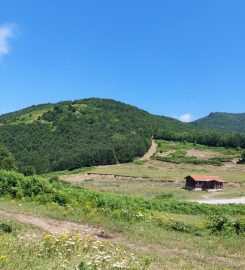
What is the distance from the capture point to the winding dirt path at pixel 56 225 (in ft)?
54.9

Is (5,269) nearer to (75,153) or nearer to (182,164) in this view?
(182,164)

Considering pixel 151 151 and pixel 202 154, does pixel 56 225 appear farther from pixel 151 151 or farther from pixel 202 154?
pixel 151 151

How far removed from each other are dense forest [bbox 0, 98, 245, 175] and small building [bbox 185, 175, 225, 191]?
46755 mm

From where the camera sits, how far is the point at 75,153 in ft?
436

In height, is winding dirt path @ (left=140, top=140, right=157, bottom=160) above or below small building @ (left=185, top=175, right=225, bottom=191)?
above

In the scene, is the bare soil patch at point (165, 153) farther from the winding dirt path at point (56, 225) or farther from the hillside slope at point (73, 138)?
the winding dirt path at point (56, 225)

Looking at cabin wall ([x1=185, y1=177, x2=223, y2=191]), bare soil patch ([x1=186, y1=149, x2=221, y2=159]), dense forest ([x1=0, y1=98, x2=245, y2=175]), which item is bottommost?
cabin wall ([x1=185, y1=177, x2=223, y2=191])

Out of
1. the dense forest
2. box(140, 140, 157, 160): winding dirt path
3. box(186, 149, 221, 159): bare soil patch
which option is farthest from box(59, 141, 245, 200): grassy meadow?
the dense forest

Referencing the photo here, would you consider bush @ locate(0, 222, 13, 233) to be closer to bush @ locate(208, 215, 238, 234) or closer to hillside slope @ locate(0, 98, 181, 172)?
bush @ locate(208, 215, 238, 234)

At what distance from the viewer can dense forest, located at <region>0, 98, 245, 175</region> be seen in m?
131

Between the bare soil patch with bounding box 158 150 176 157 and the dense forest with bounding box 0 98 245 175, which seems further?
the bare soil patch with bounding box 158 150 176 157

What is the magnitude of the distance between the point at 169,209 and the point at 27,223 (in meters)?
18.1

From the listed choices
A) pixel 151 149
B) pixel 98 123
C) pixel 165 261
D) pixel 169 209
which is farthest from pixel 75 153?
pixel 165 261

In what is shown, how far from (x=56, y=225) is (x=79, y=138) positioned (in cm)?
14153
